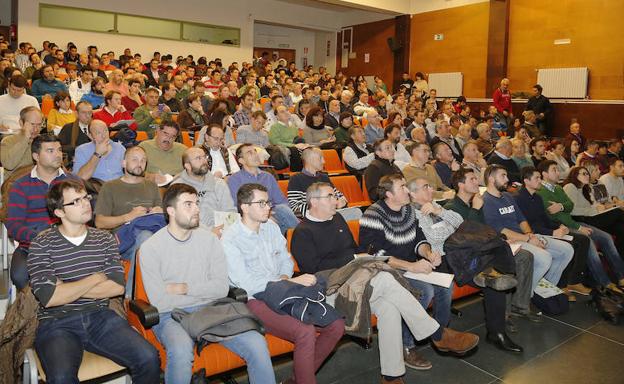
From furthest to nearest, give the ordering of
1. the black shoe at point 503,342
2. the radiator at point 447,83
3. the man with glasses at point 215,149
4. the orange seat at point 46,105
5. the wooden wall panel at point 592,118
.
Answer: the radiator at point 447,83, the wooden wall panel at point 592,118, the orange seat at point 46,105, the man with glasses at point 215,149, the black shoe at point 503,342

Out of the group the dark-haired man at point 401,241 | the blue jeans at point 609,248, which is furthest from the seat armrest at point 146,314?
the blue jeans at point 609,248

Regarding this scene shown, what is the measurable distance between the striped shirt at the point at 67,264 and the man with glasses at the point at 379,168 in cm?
299

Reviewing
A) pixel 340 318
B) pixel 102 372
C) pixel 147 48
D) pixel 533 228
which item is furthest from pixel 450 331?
pixel 147 48

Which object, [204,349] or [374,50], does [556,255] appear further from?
[374,50]

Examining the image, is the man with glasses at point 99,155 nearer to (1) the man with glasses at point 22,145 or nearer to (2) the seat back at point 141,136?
(1) the man with glasses at point 22,145

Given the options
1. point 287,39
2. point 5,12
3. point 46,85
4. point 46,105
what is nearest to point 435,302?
point 46,105

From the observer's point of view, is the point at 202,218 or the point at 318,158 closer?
the point at 202,218

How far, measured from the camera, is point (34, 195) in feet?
10.3

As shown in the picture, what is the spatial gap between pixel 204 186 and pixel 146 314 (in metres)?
1.72

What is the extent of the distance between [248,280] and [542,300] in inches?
104

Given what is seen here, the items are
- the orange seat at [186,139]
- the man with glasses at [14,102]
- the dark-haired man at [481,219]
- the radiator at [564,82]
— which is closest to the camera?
the dark-haired man at [481,219]

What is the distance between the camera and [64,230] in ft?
8.36

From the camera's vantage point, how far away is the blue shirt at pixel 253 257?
2.87m

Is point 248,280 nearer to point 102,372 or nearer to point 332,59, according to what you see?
point 102,372
